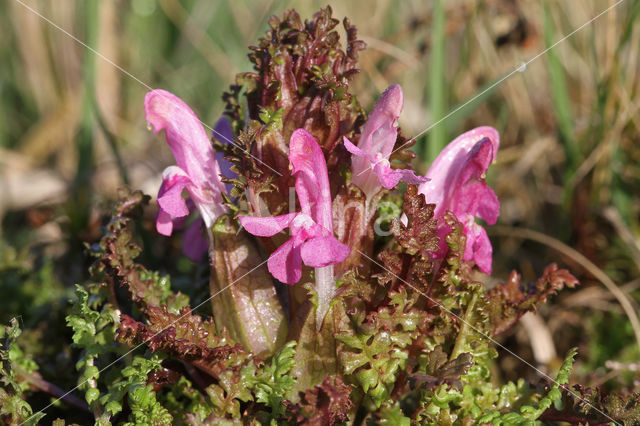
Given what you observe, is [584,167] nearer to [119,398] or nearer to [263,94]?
[263,94]

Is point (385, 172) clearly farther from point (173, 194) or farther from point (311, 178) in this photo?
point (173, 194)

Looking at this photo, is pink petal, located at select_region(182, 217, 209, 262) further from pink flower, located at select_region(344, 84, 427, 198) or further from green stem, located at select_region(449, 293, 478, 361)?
green stem, located at select_region(449, 293, 478, 361)

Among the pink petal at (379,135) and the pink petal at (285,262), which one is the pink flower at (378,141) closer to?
the pink petal at (379,135)

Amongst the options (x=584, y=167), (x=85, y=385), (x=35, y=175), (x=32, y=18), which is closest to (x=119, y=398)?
(x=85, y=385)

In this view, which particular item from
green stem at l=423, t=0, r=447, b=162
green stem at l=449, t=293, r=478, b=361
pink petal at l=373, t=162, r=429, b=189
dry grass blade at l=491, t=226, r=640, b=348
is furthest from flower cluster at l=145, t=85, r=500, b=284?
dry grass blade at l=491, t=226, r=640, b=348

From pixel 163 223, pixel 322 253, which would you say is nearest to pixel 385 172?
pixel 322 253

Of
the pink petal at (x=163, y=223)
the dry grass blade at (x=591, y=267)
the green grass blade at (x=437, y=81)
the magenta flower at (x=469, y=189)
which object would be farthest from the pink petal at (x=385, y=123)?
the dry grass blade at (x=591, y=267)
